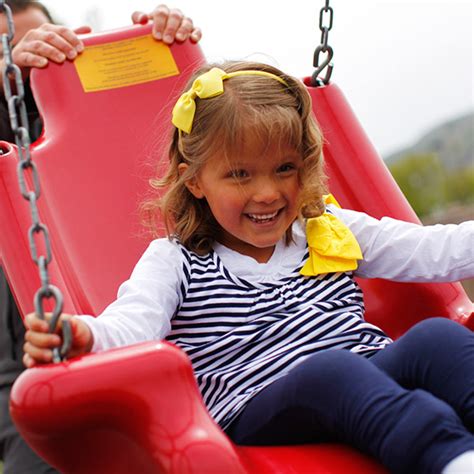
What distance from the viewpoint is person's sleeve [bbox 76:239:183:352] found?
4.16ft

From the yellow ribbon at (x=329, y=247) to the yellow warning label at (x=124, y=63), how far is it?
67 cm

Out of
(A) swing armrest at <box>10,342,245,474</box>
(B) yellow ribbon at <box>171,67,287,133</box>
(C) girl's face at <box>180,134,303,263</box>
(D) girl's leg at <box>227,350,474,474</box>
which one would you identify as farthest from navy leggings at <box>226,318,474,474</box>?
(B) yellow ribbon at <box>171,67,287,133</box>

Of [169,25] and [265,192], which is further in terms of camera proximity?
[169,25]

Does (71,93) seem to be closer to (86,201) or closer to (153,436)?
(86,201)

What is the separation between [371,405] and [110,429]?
1.06 ft

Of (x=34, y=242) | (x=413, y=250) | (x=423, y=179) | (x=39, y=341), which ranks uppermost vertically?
(x=34, y=242)

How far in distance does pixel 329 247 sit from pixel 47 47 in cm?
87

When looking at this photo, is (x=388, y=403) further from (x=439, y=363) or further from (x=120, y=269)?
(x=120, y=269)

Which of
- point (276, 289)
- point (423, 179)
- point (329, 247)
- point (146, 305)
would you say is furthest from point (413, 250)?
point (423, 179)

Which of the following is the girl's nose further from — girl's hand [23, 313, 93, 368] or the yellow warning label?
the yellow warning label

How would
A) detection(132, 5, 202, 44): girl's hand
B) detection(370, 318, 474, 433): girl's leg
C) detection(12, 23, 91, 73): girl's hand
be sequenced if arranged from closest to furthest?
1. detection(370, 318, 474, 433): girl's leg
2. detection(12, 23, 91, 73): girl's hand
3. detection(132, 5, 202, 44): girl's hand

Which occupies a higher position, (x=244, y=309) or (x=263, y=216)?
(x=263, y=216)

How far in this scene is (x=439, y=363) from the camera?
3.94ft

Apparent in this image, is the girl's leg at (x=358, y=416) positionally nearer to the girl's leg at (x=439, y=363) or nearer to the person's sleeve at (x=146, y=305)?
the girl's leg at (x=439, y=363)
